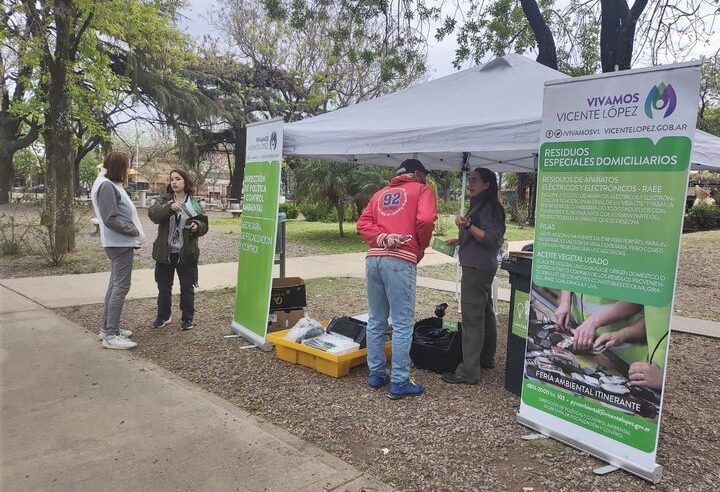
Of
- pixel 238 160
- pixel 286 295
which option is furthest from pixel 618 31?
pixel 238 160

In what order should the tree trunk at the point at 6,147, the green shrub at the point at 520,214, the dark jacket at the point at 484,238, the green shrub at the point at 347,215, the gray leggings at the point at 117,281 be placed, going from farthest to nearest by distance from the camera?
the tree trunk at the point at 6,147 < the green shrub at the point at 520,214 < the green shrub at the point at 347,215 < the gray leggings at the point at 117,281 < the dark jacket at the point at 484,238

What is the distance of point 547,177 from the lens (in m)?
3.43

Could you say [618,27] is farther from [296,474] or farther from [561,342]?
[296,474]

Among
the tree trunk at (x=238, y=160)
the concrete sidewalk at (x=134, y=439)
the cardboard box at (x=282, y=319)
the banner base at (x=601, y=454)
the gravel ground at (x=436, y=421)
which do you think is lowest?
the concrete sidewalk at (x=134, y=439)

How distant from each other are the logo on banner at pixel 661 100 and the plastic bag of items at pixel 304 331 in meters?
3.30

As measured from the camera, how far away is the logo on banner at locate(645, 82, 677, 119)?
9.28 feet

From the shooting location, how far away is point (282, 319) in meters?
5.60

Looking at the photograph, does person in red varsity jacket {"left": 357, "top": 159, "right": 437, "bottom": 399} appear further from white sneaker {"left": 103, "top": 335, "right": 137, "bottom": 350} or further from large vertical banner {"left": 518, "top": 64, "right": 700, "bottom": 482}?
white sneaker {"left": 103, "top": 335, "right": 137, "bottom": 350}

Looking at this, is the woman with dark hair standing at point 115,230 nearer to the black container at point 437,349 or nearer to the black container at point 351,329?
the black container at point 351,329

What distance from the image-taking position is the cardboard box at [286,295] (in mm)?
→ 5570

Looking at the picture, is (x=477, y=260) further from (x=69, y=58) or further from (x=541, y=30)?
(x=69, y=58)

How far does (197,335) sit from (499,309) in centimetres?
423

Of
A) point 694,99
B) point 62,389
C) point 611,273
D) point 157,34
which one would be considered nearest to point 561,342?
point 611,273

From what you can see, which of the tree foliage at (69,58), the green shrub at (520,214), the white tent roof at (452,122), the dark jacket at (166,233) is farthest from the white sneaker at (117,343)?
the green shrub at (520,214)
